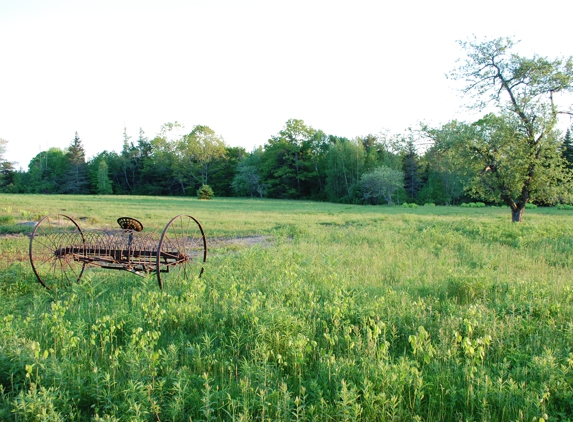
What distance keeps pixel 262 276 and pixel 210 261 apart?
2.63 metres

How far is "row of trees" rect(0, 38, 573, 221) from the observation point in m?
19.1

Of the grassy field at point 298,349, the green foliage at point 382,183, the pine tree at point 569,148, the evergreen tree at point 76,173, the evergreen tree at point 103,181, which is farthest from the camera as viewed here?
the evergreen tree at point 76,173

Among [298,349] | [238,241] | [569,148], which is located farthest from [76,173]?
[298,349]

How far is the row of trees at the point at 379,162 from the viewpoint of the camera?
62.6 feet

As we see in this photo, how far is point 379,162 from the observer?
65125 mm

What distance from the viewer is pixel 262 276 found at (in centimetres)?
757

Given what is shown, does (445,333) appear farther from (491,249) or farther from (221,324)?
(491,249)

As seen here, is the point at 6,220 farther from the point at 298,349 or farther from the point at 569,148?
the point at 569,148

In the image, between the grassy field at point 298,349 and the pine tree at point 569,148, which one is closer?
the grassy field at point 298,349

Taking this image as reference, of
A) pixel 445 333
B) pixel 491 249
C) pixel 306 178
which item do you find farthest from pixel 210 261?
pixel 306 178

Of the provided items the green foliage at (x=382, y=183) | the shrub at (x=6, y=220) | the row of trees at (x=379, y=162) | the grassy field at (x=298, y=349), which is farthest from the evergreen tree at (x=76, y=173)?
the grassy field at (x=298, y=349)

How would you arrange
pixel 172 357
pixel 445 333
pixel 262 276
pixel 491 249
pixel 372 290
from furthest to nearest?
1. pixel 491 249
2. pixel 262 276
3. pixel 372 290
4. pixel 445 333
5. pixel 172 357

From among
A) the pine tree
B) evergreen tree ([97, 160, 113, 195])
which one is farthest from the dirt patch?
evergreen tree ([97, 160, 113, 195])

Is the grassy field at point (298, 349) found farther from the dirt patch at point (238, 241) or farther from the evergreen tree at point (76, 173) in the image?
the evergreen tree at point (76, 173)
